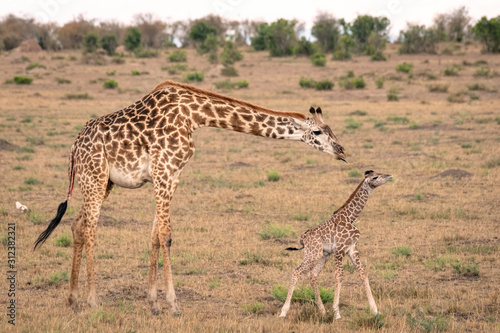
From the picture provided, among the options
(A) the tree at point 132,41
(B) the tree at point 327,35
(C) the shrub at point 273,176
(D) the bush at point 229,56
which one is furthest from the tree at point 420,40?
(C) the shrub at point 273,176

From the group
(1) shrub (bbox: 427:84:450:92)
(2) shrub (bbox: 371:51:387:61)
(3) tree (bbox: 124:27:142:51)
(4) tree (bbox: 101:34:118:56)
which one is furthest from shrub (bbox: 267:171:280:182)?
(3) tree (bbox: 124:27:142:51)

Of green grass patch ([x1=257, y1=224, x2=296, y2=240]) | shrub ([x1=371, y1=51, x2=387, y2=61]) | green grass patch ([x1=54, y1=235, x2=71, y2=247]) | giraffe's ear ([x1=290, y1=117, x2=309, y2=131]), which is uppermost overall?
giraffe's ear ([x1=290, y1=117, x2=309, y2=131])

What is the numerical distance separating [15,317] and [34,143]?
17479 mm

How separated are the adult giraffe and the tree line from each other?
4987 centimetres

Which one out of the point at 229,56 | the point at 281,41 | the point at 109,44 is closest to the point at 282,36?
the point at 281,41

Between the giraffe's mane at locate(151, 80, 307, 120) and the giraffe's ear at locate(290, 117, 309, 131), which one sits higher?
the giraffe's mane at locate(151, 80, 307, 120)

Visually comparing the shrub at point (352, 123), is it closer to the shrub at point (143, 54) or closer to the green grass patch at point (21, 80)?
the green grass patch at point (21, 80)

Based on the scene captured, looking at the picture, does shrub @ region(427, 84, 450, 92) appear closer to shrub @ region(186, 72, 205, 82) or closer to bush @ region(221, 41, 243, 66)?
shrub @ region(186, 72, 205, 82)

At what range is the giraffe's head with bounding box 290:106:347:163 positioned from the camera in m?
7.59

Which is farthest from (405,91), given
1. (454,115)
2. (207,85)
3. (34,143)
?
(34,143)

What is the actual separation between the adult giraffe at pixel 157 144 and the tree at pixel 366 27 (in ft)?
239

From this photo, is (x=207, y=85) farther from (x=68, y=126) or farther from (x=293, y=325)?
(x=293, y=325)

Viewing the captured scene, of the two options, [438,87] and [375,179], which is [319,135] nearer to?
[375,179]

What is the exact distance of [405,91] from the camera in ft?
134
